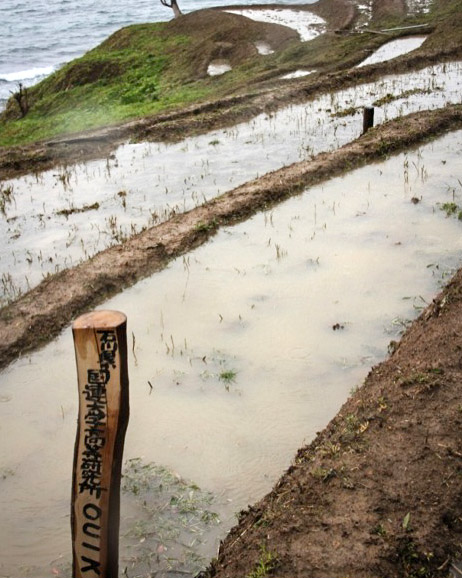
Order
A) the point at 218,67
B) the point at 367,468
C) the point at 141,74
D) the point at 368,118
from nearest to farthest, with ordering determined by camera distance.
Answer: the point at 367,468, the point at 368,118, the point at 218,67, the point at 141,74

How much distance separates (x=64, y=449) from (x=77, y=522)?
6.28 ft

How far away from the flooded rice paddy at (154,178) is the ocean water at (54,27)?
935 inches

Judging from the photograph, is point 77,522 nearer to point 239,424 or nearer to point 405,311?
point 239,424

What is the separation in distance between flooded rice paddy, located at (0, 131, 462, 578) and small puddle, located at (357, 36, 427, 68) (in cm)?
1265

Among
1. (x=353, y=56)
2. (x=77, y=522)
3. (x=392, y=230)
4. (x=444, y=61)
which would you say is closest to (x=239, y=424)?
(x=77, y=522)

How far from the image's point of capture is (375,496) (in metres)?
3.79

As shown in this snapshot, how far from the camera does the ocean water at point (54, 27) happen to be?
43.7 metres

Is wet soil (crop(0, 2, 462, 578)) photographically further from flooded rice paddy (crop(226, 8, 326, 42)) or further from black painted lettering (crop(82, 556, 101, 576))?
flooded rice paddy (crop(226, 8, 326, 42))

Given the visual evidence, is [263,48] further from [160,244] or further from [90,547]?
[90,547]

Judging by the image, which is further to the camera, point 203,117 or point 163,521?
point 203,117

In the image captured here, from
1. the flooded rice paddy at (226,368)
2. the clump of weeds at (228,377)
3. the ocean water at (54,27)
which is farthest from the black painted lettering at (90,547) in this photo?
the ocean water at (54,27)

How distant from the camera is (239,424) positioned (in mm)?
5090

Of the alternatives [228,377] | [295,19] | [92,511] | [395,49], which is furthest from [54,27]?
[92,511]

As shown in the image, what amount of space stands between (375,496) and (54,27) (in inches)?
2381
